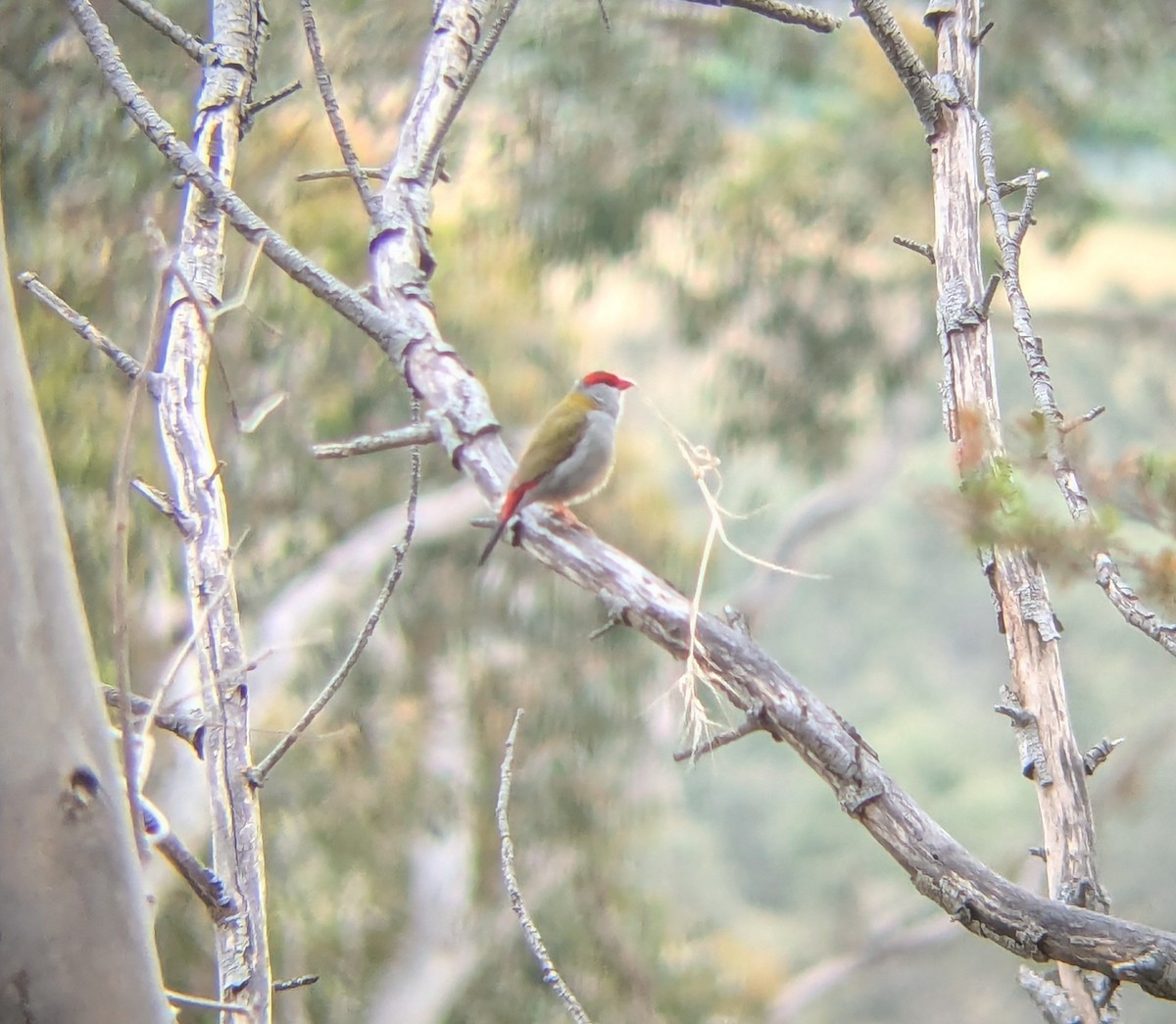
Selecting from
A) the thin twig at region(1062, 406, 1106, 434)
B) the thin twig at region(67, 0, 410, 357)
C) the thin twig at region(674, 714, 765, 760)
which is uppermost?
the thin twig at region(67, 0, 410, 357)

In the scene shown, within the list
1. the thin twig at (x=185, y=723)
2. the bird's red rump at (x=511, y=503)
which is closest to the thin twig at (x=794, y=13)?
the bird's red rump at (x=511, y=503)

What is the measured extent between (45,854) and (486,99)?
7487 millimetres

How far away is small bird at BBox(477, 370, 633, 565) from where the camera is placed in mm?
3199

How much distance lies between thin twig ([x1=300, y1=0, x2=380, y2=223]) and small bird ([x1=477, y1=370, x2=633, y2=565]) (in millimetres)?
751

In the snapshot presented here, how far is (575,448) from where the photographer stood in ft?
11.1

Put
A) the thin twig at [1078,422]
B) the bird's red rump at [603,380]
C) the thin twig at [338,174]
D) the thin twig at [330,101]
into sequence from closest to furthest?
the thin twig at [1078,422], the thin twig at [330,101], the thin twig at [338,174], the bird's red rump at [603,380]

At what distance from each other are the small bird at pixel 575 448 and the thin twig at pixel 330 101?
2.46 ft

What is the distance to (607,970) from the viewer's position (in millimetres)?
8250

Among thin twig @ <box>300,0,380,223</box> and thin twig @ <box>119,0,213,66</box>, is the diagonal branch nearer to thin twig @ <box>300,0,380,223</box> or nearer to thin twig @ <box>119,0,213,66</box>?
thin twig @ <box>300,0,380,223</box>

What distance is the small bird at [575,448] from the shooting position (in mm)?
3199

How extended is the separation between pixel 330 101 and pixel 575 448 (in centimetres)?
138

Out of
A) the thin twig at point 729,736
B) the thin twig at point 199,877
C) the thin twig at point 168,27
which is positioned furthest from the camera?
the thin twig at point 168,27

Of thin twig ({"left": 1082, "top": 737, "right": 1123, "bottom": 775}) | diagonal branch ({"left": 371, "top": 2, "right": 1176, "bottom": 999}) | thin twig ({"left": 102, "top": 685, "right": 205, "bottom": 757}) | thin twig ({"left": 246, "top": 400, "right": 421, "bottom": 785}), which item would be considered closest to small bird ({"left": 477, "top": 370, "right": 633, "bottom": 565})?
diagonal branch ({"left": 371, "top": 2, "right": 1176, "bottom": 999})

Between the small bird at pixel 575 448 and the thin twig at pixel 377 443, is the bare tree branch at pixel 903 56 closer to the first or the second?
the thin twig at pixel 377 443
